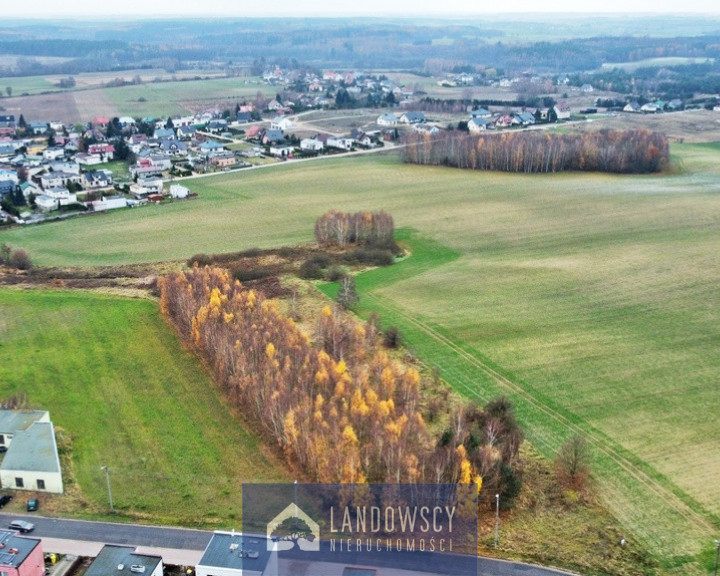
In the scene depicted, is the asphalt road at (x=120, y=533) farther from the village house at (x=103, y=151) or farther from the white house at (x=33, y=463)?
the village house at (x=103, y=151)

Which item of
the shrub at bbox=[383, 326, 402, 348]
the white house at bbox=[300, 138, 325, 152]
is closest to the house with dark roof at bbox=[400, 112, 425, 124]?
the white house at bbox=[300, 138, 325, 152]

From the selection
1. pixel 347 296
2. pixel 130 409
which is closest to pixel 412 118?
pixel 347 296

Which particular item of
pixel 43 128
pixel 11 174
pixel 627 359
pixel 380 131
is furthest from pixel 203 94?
pixel 627 359

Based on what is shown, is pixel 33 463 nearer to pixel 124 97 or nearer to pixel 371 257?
pixel 371 257

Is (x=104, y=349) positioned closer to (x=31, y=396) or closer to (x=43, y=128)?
(x=31, y=396)

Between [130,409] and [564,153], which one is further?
[564,153]

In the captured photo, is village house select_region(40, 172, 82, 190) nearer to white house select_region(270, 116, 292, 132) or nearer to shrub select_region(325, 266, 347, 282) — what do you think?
white house select_region(270, 116, 292, 132)

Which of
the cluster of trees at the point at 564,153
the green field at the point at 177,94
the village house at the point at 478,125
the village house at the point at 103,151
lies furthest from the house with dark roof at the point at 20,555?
the green field at the point at 177,94
